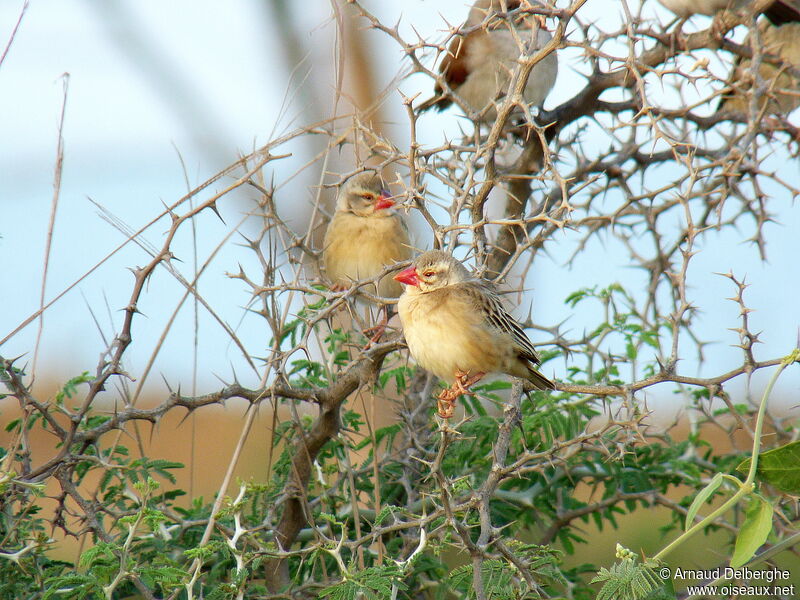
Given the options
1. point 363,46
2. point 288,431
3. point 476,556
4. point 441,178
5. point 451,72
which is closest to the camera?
point 476,556

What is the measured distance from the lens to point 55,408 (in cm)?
314

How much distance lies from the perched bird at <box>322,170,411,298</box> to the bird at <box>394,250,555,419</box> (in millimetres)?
1421

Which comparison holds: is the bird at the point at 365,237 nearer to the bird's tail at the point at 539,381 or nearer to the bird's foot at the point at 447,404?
the bird's tail at the point at 539,381

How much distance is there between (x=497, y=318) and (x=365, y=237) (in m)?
1.65

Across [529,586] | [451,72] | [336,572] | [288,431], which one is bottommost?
[529,586]

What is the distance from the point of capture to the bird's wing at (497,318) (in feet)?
9.82

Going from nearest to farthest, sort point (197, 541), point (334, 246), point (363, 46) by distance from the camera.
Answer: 1. point (197, 541)
2. point (334, 246)
3. point (363, 46)

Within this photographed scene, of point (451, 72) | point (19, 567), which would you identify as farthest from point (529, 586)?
point (451, 72)

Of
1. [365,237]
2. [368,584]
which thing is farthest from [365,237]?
[368,584]

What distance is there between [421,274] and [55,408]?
1.35 metres

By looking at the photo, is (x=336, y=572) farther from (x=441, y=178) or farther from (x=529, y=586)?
(x=441, y=178)

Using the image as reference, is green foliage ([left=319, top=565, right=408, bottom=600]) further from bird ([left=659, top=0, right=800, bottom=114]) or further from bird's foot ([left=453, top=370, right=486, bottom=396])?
bird ([left=659, top=0, right=800, bottom=114])

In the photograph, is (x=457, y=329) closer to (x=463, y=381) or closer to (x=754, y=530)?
(x=463, y=381)

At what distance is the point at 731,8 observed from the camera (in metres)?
4.38
